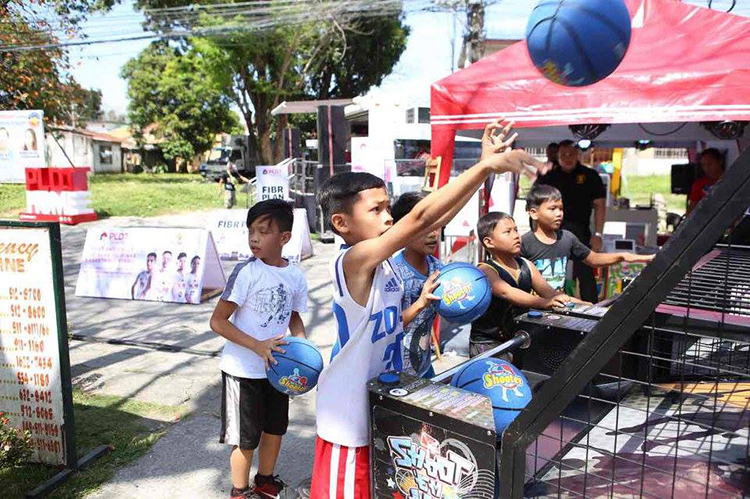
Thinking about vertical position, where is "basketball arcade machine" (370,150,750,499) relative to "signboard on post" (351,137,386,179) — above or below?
below

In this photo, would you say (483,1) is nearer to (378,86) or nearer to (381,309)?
(381,309)

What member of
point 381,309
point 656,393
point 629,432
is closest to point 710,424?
point 629,432

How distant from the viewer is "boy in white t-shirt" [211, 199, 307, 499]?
296 cm

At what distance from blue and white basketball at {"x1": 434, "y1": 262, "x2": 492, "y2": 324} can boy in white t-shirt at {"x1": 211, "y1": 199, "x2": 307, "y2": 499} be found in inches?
32.9

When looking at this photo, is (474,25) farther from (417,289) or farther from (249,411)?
(249,411)

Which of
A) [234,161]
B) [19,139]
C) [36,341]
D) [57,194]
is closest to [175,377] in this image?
[36,341]

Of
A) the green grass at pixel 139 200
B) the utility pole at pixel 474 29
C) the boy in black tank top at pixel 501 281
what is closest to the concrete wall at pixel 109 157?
the green grass at pixel 139 200

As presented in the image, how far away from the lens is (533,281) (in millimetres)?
3789

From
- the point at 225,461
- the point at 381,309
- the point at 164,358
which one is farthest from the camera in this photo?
the point at 164,358

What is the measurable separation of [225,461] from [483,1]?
14.1 meters

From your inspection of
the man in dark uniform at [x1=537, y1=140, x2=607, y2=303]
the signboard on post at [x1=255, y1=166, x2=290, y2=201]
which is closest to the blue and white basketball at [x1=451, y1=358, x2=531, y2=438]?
the man in dark uniform at [x1=537, y1=140, x2=607, y2=303]

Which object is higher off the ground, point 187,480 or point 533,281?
point 533,281

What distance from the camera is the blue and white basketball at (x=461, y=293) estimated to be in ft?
8.86

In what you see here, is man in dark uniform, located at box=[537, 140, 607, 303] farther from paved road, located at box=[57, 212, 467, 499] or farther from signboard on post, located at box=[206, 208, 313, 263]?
signboard on post, located at box=[206, 208, 313, 263]
